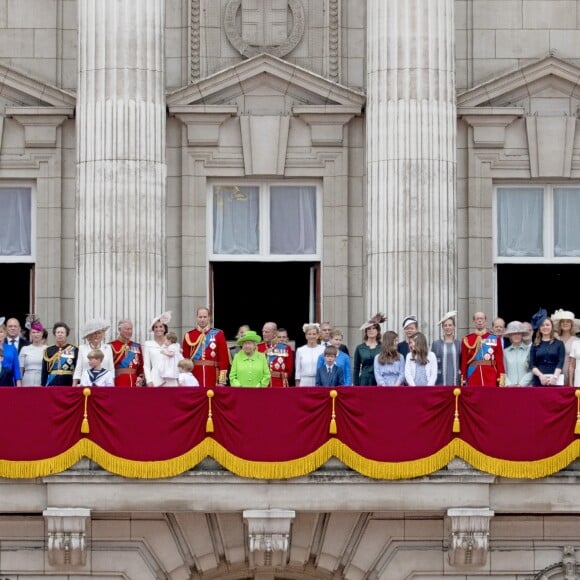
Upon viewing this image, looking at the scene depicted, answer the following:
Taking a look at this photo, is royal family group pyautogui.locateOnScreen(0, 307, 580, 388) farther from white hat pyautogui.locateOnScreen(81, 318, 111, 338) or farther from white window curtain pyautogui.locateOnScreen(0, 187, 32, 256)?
white window curtain pyautogui.locateOnScreen(0, 187, 32, 256)

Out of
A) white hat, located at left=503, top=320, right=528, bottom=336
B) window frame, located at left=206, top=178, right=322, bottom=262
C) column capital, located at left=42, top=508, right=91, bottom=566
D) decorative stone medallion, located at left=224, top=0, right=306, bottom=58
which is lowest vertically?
column capital, located at left=42, top=508, right=91, bottom=566

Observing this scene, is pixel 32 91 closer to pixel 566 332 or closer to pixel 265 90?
pixel 265 90

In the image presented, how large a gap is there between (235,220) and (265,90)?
7.95ft

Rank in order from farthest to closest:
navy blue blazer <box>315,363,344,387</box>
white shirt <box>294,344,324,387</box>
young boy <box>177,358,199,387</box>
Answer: white shirt <box>294,344,324,387</box> < navy blue blazer <box>315,363,344,387</box> < young boy <box>177,358,199,387</box>

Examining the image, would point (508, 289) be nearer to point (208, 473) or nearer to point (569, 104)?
point (569, 104)

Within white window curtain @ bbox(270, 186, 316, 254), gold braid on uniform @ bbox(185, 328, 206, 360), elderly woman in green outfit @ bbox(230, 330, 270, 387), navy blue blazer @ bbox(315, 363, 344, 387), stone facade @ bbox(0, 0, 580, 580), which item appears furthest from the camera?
white window curtain @ bbox(270, 186, 316, 254)

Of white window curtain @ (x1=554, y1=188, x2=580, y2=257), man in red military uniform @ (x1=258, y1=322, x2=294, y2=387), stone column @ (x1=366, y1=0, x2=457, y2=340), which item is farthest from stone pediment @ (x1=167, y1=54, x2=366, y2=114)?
man in red military uniform @ (x1=258, y1=322, x2=294, y2=387)

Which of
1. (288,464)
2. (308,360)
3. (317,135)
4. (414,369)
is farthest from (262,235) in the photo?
(288,464)

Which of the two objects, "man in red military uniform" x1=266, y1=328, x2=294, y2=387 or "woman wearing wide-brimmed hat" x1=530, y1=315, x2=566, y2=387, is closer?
"woman wearing wide-brimmed hat" x1=530, y1=315, x2=566, y2=387

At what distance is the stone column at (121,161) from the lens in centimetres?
4403

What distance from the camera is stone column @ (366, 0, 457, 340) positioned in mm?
44125

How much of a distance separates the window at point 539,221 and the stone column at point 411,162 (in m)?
1.96

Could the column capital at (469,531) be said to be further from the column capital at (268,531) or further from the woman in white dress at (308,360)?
the woman in white dress at (308,360)

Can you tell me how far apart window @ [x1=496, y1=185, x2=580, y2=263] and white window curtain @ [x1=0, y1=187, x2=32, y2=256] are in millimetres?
8586
